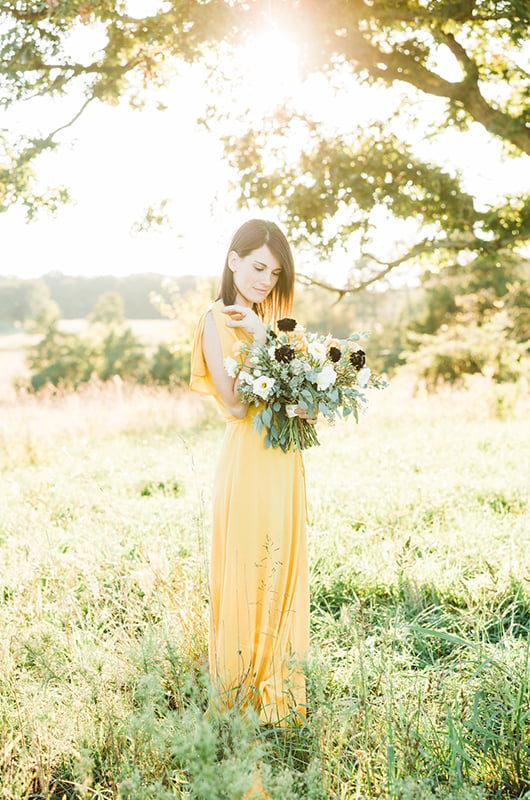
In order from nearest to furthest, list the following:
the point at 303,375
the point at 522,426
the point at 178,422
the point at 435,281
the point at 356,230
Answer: the point at 303,375 < the point at 356,230 < the point at 522,426 < the point at 178,422 < the point at 435,281

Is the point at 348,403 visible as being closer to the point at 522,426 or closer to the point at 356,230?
the point at 356,230

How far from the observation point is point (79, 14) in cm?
481

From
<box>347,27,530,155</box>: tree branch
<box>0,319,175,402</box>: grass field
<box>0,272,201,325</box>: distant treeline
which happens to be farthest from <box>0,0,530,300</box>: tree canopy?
<box>0,272,201,325</box>: distant treeline

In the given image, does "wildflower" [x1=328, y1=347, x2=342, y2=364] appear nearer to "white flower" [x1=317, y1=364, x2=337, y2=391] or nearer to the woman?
"white flower" [x1=317, y1=364, x2=337, y2=391]

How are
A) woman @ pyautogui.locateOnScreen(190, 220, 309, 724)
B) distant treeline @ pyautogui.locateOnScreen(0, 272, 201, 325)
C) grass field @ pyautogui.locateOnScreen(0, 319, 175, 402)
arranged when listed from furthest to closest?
distant treeline @ pyautogui.locateOnScreen(0, 272, 201, 325)
grass field @ pyautogui.locateOnScreen(0, 319, 175, 402)
woman @ pyautogui.locateOnScreen(190, 220, 309, 724)

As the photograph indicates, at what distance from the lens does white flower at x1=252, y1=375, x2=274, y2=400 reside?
2.40 m

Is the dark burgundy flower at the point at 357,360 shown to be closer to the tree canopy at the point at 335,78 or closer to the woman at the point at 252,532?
the woman at the point at 252,532

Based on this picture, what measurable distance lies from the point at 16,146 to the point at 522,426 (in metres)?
7.42

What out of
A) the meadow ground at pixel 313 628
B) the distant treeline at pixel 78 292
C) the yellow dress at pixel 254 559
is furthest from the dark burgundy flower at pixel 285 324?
the distant treeline at pixel 78 292

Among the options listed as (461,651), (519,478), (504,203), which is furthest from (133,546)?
(504,203)

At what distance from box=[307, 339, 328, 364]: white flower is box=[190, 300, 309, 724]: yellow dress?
1.14 ft

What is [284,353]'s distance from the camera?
7.84 ft

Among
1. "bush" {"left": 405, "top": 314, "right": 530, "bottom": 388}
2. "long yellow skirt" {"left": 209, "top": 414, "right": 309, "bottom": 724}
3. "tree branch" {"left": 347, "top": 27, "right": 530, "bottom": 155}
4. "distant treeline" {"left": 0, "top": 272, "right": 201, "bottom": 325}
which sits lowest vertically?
"long yellow skirt" {"left": 209, "top": 414, "right": 309, "bottom": 724}

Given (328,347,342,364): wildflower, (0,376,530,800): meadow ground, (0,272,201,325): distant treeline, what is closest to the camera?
(0,376,530,800): meadow ground
